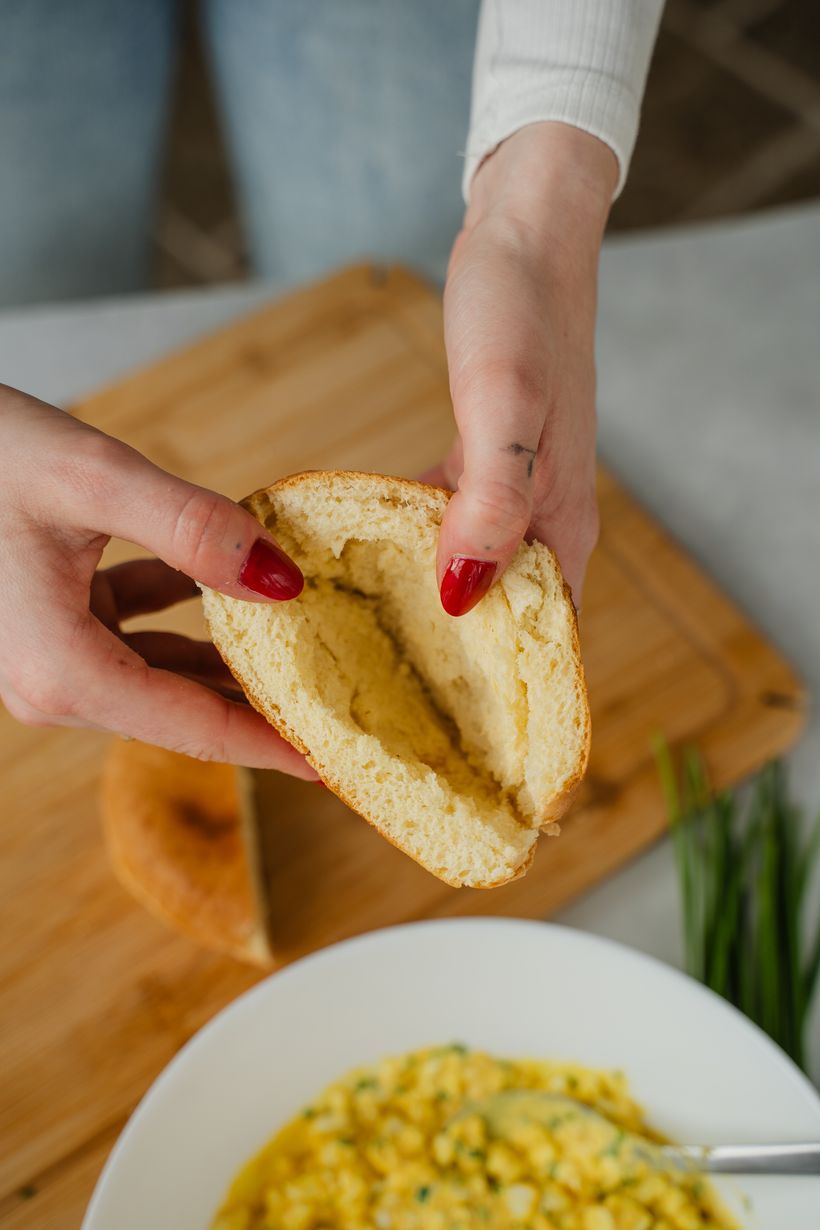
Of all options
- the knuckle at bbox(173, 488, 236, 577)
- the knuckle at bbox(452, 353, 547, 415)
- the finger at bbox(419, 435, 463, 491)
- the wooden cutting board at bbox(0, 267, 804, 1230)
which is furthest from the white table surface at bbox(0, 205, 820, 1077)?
the knuckle at bbox(173, 488, 236, 577)

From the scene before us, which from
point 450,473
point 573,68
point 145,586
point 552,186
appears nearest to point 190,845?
point 145,586

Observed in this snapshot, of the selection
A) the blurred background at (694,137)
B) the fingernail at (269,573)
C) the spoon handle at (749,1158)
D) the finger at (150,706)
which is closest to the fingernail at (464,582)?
the fingernail at (269,573)

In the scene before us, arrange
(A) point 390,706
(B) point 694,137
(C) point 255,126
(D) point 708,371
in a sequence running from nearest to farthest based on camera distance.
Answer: (A) point 390,706 → (D) point 708,371 → (C) point 255,126 → (B) point 694,137

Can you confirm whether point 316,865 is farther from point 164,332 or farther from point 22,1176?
point 164,332

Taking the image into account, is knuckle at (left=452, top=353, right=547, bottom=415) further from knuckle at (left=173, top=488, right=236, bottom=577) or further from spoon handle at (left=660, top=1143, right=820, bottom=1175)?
spoon handle at (left=660, top=1143, right=820, bottom=1175)

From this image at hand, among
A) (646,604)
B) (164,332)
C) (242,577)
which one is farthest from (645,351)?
(242,577)

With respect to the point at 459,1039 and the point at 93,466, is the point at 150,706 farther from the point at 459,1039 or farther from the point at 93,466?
the point at 459,1039
